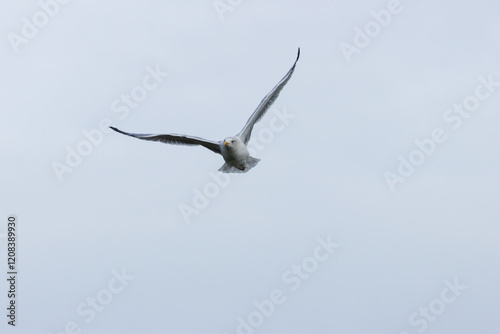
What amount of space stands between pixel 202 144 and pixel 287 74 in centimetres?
304

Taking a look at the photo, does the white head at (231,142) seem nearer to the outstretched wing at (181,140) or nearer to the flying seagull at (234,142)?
the flying seagull at (234,142)

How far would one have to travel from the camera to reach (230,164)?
37.3 meters

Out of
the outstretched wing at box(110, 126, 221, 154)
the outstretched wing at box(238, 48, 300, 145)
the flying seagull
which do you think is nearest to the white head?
the flying seagull

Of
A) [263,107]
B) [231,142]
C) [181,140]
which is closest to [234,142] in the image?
[231,142]

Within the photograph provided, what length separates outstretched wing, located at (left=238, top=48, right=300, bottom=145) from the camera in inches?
1494

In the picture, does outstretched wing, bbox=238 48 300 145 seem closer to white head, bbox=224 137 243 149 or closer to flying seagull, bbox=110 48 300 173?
flying seagull, bbox=110 48 300 173

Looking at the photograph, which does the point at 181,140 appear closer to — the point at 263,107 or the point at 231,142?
the point at 231,142

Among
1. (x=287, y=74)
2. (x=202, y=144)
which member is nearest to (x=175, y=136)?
(x=202, y=144)

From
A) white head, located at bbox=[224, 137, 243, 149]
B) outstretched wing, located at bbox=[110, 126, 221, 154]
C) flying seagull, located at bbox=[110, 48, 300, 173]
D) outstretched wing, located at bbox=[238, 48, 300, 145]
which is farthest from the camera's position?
outstretched wing, located at bbox=[238, 48, 300, 145]

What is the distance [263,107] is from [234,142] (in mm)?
2089

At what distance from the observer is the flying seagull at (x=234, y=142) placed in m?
36.8

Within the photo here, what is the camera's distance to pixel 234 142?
3669 cm

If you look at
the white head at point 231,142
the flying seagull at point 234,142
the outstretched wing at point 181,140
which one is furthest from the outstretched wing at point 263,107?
the white head at point 231,142

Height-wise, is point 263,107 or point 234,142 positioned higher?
point 263,107
